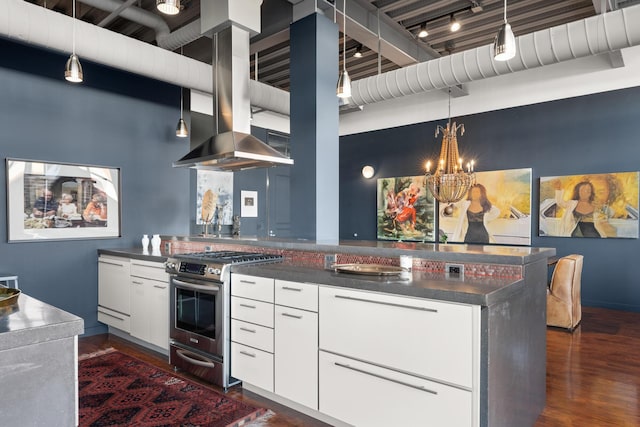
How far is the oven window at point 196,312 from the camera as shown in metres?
3.15

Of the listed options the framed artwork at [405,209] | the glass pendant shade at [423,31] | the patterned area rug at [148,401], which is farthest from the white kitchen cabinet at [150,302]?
the framed artwork at [405,209]

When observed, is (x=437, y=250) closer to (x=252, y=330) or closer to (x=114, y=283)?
(x=252, y=330)

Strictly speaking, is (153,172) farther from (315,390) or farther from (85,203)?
(315,390)

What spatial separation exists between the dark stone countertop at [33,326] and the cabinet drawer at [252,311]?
1.63 m

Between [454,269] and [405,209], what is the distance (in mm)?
5073

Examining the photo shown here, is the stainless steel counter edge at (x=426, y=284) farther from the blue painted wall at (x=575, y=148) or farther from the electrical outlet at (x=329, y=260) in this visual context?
the blue painted wall at (x=575, y=148)

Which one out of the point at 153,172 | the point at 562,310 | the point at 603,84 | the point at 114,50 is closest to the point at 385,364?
the point at 562,310

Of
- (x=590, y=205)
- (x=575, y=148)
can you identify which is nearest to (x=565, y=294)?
(x=590, y=205)

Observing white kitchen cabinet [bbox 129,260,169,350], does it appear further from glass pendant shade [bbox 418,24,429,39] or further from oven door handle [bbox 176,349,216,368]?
glass pendant shade [bbox 418,24,429,39]

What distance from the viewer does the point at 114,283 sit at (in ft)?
14.4

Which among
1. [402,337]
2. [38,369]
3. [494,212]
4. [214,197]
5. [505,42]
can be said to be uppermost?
[505,42]

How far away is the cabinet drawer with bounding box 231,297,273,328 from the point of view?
284cm

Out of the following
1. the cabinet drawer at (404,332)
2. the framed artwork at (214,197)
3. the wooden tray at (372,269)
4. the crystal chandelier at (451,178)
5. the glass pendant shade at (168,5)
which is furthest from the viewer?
the framed artwork at (214,197)

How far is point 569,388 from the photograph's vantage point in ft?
10.1
